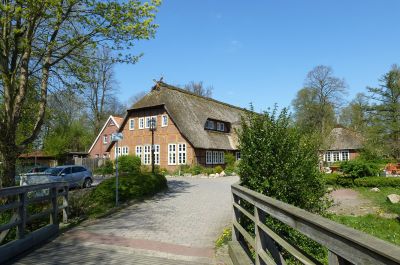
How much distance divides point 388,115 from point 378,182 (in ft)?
58.7

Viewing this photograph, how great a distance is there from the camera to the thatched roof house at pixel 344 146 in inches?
2096

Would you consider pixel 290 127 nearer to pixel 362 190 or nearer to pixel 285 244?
pixel 285 244

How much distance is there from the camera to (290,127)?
30.6ft

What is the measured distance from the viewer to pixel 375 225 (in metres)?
12.6

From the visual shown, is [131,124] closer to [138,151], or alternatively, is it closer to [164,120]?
[138,151]

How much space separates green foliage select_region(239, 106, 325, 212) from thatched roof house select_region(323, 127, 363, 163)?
151ft

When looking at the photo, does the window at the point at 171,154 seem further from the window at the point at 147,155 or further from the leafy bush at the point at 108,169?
the leafy bush at the point at 108,169

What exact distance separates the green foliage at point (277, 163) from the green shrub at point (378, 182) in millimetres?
16080

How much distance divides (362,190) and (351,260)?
22196mm

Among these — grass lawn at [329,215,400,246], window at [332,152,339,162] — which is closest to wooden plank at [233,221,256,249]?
grass lawn at [329,215,400,246]

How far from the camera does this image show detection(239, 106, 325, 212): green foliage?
Result: 8406mm

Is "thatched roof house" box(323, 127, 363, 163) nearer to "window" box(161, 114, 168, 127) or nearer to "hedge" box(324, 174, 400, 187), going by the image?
"window" box(161, 114, 168, 127)

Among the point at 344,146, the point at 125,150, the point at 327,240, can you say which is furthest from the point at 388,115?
the point at 327,240

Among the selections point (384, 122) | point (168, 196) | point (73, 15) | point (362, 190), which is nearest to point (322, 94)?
point (384, 122)
